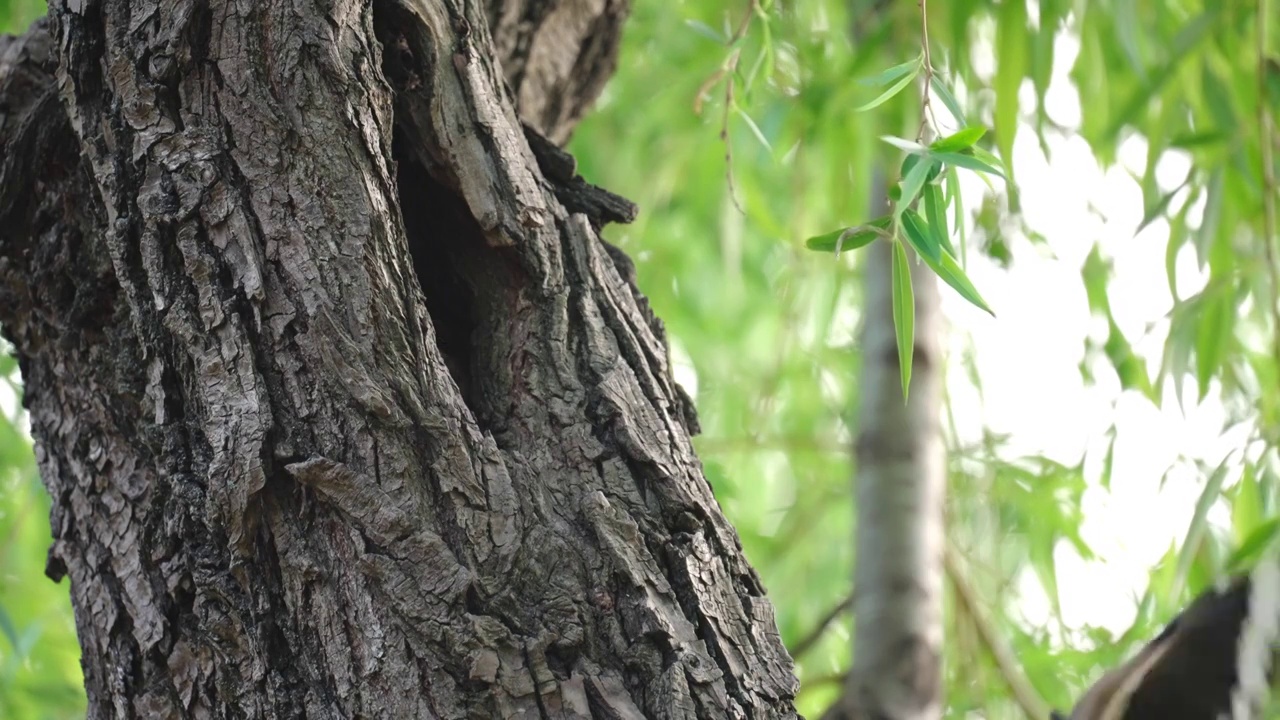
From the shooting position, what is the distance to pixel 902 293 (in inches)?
20.9

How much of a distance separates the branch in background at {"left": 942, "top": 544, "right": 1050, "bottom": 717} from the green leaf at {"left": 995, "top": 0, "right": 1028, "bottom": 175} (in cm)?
44

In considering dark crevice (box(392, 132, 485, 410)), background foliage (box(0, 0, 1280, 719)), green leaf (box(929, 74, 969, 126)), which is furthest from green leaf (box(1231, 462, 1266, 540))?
dark crevice (box(392, 132, 485, 410))

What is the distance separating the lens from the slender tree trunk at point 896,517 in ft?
3.28

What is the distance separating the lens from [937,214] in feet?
1.76

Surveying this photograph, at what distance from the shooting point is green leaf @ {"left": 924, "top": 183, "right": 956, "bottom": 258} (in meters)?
0.53

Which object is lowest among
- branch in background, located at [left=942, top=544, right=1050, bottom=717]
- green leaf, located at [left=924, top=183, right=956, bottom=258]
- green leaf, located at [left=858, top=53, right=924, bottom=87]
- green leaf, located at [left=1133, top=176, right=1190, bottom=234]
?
branch in background, located at [left=942, top=544, right=1050, bottom=717]

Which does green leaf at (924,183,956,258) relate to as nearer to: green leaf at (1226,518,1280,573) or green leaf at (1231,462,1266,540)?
green leaf at (1226,518,1280,573)

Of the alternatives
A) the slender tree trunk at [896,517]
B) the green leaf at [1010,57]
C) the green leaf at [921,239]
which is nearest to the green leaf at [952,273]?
the green leaf at [921,239]

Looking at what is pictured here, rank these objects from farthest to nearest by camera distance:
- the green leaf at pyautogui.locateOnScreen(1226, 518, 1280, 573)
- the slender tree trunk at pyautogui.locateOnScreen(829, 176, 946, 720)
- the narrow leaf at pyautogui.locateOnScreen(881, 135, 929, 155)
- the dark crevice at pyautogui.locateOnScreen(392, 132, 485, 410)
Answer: the slender tree trunk at pyautogui.locateOnScreen(829, 176, 946, 720)
the green leaf at pyautogui.locateOnScreen(1226, 518, 1280, 573)
the dark crevice at pyautogui.locateOnScreen(392, 132, 485, 410)
the narrow leaf at pyautogui.locateOnScreen(881, 135, 929, 155)

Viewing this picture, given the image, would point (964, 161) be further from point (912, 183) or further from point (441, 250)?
point (441, 250)

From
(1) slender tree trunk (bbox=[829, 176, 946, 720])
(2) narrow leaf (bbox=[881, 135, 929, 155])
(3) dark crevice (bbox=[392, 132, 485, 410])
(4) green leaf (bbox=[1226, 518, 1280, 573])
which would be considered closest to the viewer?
(2) narrow leaf (bbox=[881, 135, 929, 155])

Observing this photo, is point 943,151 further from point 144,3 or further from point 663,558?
point 144,3

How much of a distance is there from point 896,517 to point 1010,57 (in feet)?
1.59

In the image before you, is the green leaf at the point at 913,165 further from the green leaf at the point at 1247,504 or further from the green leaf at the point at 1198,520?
the green leaf at the point at 1247,504
